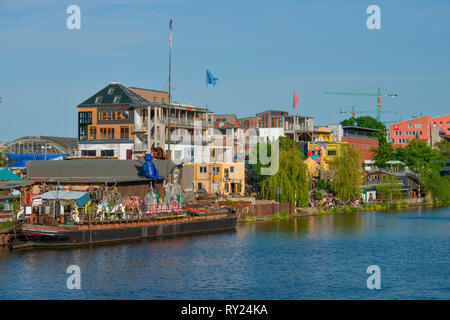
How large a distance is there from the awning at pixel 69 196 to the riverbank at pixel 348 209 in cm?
2395

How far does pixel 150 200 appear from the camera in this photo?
72125mm

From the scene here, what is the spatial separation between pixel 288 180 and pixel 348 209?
51.4 feet

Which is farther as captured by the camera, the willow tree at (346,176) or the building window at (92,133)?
the willow tree at (346,176)

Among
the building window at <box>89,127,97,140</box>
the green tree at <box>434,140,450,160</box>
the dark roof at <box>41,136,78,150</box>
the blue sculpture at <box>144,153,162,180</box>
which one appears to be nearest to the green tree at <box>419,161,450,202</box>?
the green tree at <box>434,140,450,160</box>

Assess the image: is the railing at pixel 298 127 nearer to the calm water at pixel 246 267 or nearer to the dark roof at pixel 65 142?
the dark roof at pixel 65 142

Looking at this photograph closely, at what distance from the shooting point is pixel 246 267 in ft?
168

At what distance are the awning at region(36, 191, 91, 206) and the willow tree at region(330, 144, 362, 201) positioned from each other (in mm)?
51693

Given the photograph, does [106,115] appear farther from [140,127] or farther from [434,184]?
[434,184]

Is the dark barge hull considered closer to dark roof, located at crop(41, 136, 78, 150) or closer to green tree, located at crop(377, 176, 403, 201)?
green tree, located at crop(377, 176, 403, 201)

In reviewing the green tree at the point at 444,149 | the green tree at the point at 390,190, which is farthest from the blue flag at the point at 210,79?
the green tree at the point at 444,149

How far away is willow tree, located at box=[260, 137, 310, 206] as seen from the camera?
92.6m

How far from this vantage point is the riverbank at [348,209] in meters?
87.1
